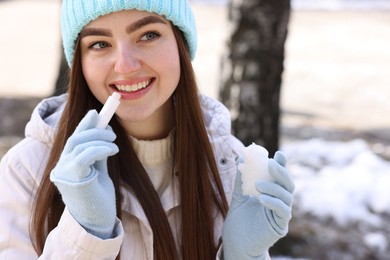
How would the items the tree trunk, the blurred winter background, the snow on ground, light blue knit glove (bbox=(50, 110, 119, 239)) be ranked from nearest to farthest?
light blue knit glove (bbox=(50, 110, 119, 239))
the tree trunk
the blurred winter background
the snow on ground

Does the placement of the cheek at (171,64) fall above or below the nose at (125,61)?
below

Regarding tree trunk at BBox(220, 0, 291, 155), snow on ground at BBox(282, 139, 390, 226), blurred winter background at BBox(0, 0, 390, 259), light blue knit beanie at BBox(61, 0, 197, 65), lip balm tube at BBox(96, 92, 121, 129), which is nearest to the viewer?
lip balm tube at BBox(96, 92, 121, 129)

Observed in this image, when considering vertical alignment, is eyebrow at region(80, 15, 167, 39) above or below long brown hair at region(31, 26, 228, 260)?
above

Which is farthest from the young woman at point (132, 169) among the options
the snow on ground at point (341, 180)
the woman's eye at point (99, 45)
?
the snow on ground at point (341, 180)

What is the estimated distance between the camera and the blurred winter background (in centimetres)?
467

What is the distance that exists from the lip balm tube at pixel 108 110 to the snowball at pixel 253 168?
1.30 feet

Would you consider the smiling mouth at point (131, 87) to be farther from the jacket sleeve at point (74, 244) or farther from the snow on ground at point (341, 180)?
the snow on ground at point (341, 180)

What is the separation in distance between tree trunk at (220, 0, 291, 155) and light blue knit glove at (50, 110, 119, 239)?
2.16 metres

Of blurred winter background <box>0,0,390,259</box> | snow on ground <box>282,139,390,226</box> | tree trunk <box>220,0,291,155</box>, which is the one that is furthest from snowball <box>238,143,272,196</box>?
snow on ground <box>282,139,390,226</box>

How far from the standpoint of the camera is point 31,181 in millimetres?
2051

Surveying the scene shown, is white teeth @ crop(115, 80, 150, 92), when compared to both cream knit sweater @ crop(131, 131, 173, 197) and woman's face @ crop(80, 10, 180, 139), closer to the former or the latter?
woman's face @ crop(80, 10, 180, 139)

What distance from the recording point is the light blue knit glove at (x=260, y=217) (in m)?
1.90

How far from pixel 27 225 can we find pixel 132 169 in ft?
1.14

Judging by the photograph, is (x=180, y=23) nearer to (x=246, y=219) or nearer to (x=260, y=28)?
(x=246, y=219)
